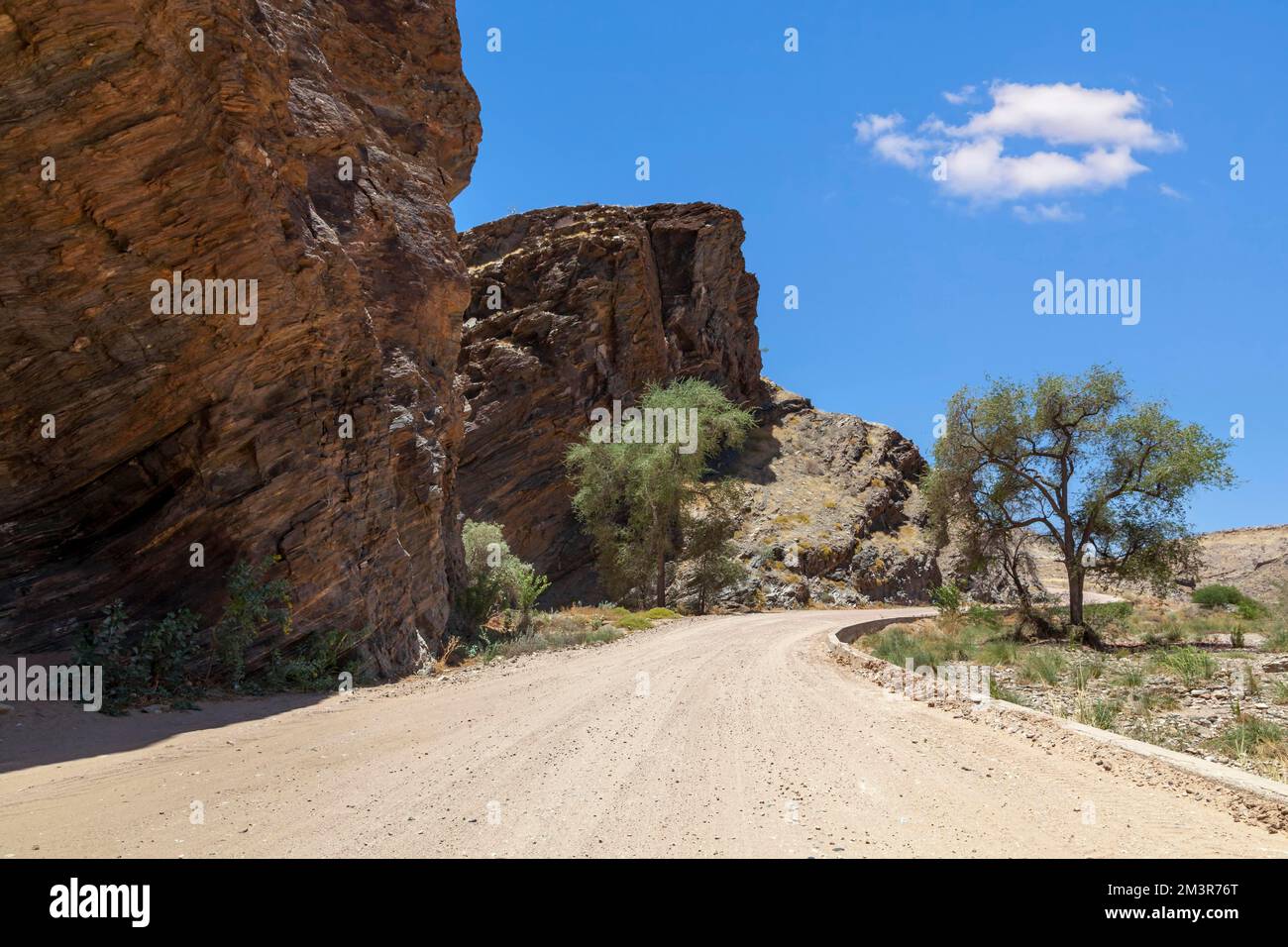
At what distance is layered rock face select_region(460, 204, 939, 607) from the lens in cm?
4384

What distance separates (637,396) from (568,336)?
617cm

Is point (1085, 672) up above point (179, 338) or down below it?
below

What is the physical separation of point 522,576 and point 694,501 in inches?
548

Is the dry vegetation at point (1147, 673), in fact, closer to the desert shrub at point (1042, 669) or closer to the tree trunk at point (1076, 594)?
the desert shrub at point (1042, 669)

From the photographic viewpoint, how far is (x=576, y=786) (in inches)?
251

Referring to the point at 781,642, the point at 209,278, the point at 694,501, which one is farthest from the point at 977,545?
the point at 209,278

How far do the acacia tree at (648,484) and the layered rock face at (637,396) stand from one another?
5.98 meters

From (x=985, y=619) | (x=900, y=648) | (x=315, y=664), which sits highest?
(x=315, y=664)

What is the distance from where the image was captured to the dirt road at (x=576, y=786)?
500 cm

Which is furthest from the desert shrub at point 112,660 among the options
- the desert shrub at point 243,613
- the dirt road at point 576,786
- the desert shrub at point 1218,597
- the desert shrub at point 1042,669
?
the desert shrub at point 1218,597

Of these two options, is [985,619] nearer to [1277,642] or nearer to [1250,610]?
[1277,642]

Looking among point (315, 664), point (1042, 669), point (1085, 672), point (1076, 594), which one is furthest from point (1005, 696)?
point (1076, 594)

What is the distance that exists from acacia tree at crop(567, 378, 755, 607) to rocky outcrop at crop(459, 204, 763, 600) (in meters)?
6.03

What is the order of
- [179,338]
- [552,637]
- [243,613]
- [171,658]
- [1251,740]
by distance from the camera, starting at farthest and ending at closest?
[552,637], [179,338], [243,613], [171,658], [1251,740]
